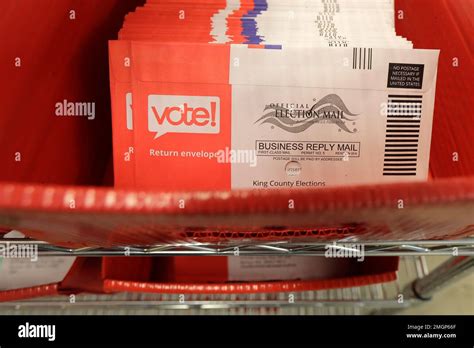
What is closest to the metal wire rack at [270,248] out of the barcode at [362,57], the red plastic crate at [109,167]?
the red plastic crate at [109,167]

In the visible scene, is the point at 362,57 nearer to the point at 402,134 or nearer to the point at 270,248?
the point at 402,134

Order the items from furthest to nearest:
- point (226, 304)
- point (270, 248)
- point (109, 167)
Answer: point (226, 304), point (109, 167), point (270, 248)

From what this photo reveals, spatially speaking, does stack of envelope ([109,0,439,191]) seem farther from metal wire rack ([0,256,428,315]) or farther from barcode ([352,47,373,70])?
metal wire rack ([0,256,428,315])

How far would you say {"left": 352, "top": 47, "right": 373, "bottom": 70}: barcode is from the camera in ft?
2.31

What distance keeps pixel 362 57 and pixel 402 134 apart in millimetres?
136

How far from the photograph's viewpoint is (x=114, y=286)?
2.83 ft

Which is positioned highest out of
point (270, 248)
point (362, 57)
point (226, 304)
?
point (362, 57)

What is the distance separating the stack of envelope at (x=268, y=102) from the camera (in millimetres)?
707

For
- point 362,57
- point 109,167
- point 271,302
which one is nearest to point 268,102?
point 362,57

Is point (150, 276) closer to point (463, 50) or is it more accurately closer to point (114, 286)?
point (114, 286)

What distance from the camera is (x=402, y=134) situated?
2.46 ft

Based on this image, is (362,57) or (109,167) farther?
(109,167)

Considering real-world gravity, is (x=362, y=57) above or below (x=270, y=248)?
above

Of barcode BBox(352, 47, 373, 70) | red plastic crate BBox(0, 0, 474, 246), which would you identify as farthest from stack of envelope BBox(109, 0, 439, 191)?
red plastic crate BBox(0, 0, 474, 246)
